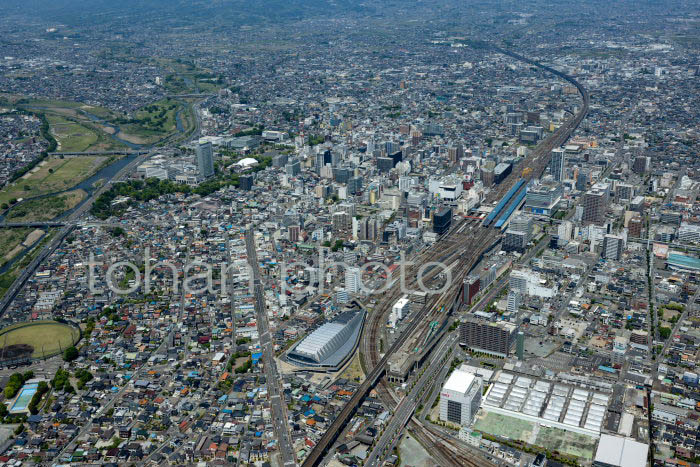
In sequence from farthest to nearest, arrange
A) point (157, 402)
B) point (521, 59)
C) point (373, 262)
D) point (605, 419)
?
1. point (521, 59)
2. point (373, 262)
3. point (157, 402)
4. point (605, 419)

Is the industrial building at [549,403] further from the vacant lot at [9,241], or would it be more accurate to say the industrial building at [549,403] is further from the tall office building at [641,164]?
the tall office building at [641,164]

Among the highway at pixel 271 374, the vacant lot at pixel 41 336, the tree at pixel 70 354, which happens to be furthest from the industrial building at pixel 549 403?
the vacant lot at pixel 41 336

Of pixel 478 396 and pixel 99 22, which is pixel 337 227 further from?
pixel 99 22

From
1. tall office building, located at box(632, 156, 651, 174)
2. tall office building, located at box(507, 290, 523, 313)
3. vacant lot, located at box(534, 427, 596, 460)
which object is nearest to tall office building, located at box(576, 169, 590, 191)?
tall office building, located at box(632, 156, 651, 174)

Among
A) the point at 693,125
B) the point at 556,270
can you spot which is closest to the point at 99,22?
the point at 693,125

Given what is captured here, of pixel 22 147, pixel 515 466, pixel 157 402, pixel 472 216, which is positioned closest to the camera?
pixel 515 466

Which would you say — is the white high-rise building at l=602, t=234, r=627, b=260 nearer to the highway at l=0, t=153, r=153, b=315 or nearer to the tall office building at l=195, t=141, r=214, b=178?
the tall office building at l=195, t=141, r=214, b=178
